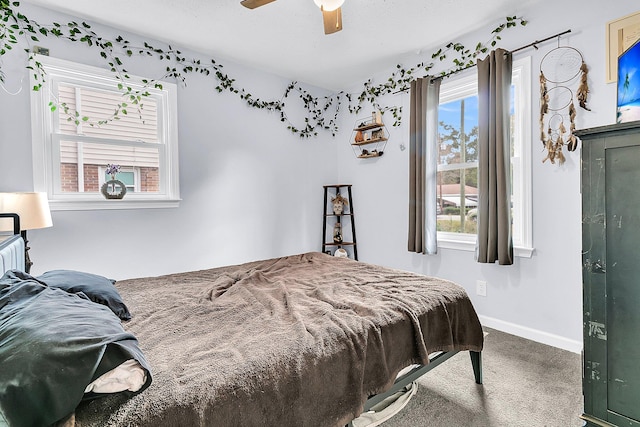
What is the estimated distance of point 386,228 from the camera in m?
3.72

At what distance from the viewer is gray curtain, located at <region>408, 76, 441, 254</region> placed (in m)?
3.09

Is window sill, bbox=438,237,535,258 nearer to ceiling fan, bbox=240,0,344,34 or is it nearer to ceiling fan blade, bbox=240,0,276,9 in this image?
ceiling fan, bbox=240,0,344,34

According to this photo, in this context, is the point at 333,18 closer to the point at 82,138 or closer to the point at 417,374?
the point at 417,374

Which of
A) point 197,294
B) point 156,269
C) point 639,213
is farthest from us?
point 156,269

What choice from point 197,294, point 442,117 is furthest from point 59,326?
point 442,117

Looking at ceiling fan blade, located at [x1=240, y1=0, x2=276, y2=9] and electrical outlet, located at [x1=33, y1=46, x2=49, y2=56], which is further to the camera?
electrical outlet, located at [x1=33, y1=46, x2=49, y2=56]

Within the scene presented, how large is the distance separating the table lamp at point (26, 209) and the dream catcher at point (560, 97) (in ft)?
11.6

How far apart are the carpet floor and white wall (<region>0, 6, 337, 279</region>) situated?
226cm

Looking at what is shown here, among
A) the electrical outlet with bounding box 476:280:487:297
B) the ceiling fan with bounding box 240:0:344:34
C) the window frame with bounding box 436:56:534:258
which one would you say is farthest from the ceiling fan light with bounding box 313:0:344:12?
the electrical outlet with bounding box 476:280:487:297

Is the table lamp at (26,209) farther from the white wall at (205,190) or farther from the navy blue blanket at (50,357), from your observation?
the navy blue blanket at (50,357)

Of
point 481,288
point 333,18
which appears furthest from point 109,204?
point 481,288

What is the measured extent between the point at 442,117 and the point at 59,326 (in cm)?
330

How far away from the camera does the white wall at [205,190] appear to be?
2430mm

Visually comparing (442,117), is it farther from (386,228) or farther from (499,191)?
(386,228)
